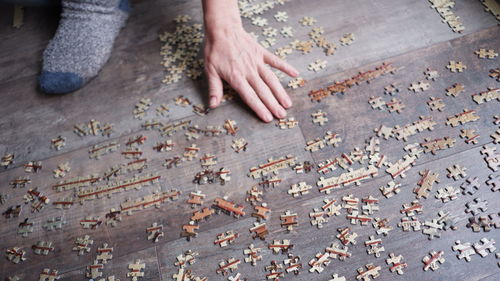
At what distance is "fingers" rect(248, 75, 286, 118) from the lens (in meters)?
2.21

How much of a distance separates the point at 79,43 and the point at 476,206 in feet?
7.36

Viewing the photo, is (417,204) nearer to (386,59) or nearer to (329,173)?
(329,173)

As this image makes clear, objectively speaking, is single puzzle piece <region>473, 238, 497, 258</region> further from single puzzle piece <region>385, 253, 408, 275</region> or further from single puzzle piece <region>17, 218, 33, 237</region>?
single puzzle piece <region>17, 218, 33, 237</region>

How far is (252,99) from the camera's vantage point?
87.0 inches

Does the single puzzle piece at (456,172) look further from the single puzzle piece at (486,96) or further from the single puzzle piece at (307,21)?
the single puzzle piece at (307,21)

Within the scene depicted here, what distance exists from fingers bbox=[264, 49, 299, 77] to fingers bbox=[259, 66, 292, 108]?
46 millimetres

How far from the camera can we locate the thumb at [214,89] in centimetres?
224

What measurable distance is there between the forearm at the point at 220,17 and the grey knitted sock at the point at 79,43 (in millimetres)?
632

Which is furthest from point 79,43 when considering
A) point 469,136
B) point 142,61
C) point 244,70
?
point 469,136

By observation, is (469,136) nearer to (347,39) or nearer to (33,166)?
(347,39)

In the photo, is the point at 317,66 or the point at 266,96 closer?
the point at 266,96

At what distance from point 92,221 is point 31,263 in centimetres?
32

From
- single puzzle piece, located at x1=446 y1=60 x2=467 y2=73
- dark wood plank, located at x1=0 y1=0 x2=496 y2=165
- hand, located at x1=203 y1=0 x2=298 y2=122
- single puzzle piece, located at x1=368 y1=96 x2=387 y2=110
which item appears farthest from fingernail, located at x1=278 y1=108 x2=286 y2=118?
single puzzle piece, located at x1=446 y1=60 x2=467 y2=73

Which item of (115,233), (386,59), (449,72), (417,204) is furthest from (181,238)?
(449,72)
